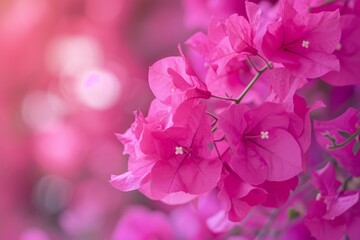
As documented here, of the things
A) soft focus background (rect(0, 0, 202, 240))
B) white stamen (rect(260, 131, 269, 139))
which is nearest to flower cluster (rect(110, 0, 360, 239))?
white stamen (rect(260, 131, 269, 139))

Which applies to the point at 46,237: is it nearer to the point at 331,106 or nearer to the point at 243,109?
the point at 331,106

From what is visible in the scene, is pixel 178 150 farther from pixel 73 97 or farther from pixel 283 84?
pixel 73 97

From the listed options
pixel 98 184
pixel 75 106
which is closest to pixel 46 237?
pixel 98 184

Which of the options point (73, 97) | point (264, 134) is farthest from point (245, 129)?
point (73, 97)

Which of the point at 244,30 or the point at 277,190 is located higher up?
the point at 244,30

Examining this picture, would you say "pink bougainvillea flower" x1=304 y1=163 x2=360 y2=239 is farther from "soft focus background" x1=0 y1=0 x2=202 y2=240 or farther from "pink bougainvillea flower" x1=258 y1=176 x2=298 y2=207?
"soft focus background" x1=0 y1=0 x2=202 y2=240

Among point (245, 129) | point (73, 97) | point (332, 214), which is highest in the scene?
point (245, 129)
